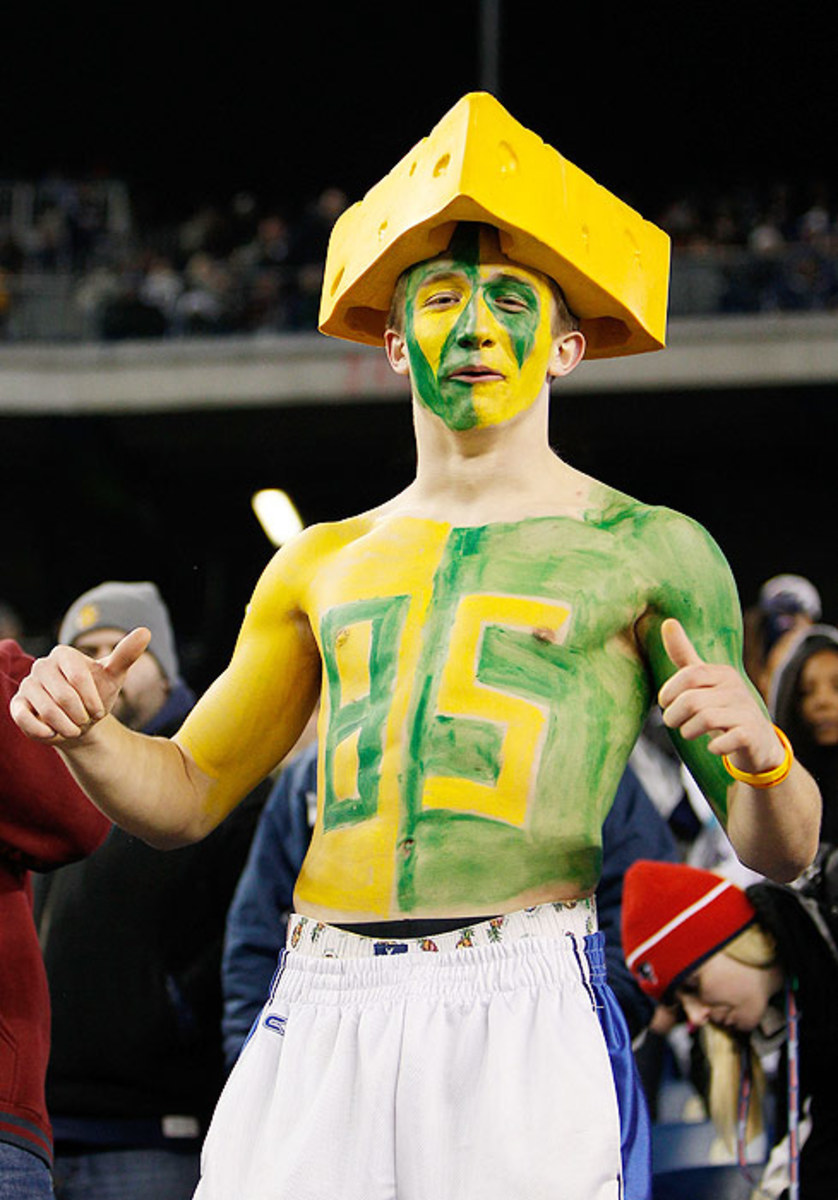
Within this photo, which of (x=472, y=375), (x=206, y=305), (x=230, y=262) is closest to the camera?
(x=472, y=375)

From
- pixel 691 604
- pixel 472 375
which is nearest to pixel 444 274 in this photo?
pixel 472 375

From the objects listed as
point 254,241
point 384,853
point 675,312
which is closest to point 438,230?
point 384,853

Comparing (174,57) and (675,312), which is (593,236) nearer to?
(675,312)

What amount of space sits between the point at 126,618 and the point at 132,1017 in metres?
1.11

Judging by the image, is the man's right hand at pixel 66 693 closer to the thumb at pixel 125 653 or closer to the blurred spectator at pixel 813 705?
the thumb at pixel 125 653

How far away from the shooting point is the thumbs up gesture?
1.97 m

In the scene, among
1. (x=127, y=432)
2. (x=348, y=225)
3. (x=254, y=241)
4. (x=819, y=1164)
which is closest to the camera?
(x=348, y=225)

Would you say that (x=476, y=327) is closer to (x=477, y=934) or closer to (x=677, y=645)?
(x=677, y=645)

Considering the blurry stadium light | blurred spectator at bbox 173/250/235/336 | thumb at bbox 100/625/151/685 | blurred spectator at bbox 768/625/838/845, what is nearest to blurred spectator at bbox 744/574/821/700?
blurred spectator at bbox 768/625/838/845

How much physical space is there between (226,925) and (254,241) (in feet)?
60.8

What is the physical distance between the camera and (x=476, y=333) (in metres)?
2.39

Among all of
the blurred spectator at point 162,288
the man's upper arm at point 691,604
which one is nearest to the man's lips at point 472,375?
the man's upper arm at point 691,604

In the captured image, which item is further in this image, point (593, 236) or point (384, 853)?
point (593, 236)

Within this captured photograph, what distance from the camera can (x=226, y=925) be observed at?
13.0 feet
